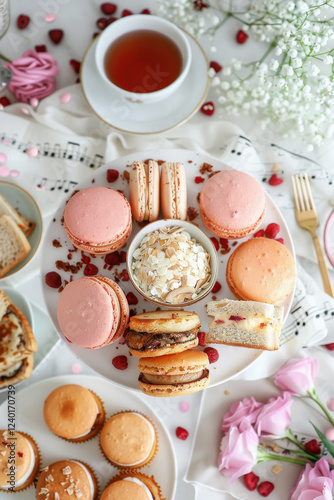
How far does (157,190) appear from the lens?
173 cm

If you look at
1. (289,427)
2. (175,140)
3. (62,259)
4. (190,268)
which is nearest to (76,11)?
(175,140)

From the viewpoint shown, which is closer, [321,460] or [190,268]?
[190,268]

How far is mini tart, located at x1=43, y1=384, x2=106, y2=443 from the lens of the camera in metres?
1.95

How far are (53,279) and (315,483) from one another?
1.33 metres

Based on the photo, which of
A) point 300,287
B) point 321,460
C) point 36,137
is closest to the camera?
point 321,460

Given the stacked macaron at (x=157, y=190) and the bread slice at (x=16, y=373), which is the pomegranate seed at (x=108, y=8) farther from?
the bread slice at (x=16, y=373)

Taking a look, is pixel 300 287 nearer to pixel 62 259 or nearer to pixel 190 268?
pixel 190 268

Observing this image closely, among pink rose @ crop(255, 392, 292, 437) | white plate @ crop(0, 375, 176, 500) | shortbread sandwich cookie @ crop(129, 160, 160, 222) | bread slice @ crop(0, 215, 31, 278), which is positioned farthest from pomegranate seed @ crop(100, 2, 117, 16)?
pink rose @ crop(255, 392, 292, 437)

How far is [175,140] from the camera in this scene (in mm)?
2258

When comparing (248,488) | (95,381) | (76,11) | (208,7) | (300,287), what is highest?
(208,7)

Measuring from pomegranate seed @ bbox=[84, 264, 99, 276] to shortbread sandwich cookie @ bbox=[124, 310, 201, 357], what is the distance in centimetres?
28

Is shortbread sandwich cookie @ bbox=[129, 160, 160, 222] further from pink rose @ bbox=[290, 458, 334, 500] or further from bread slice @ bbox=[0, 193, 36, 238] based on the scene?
pink rose @ bbox=[290, 458, 334, 500]

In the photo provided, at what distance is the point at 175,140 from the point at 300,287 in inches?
36.2

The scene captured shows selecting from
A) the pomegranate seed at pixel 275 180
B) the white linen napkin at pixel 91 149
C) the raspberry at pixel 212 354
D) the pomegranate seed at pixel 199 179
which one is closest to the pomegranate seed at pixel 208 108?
the white linen napkin at pixel 91 149
